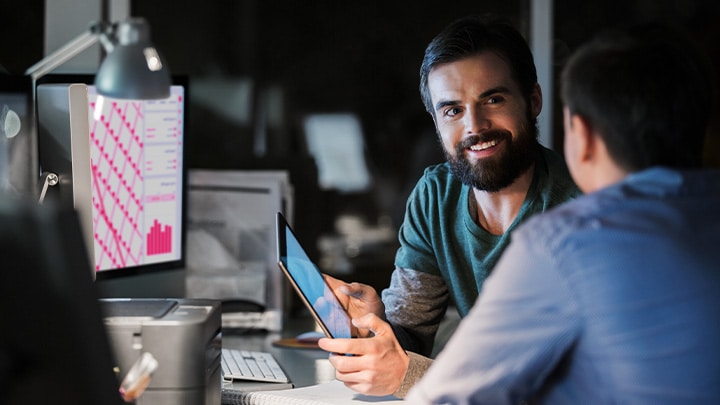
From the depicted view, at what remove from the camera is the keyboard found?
171cm

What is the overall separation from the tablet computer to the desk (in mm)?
177

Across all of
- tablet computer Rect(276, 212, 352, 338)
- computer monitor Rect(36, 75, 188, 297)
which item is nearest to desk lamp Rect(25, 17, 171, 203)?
computer monitor Rect(36, 75, 188, 297)

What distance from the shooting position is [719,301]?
99 cm

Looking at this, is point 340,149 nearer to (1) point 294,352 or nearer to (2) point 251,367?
(1) point 294,352

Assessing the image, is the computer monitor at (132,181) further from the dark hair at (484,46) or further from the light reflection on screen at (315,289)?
the dark hair at (484,46)

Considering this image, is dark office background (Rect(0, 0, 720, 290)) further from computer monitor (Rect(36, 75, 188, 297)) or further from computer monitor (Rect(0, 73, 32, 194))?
computer monitor (Rect(0, 73, 32, 194))

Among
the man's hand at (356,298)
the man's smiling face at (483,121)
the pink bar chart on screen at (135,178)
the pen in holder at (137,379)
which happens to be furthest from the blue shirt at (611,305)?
the pink bar chart on screen at (135,178)

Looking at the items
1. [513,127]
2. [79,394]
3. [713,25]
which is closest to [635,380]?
[79,394]

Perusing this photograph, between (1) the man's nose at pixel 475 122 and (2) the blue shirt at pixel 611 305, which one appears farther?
(1) the man's nose at pixel 475 122

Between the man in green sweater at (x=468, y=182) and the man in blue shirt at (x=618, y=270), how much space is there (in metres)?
0.75

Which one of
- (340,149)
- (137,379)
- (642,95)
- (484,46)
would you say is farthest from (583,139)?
(340,149)

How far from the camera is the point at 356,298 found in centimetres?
179

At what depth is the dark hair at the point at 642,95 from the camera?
1.05m

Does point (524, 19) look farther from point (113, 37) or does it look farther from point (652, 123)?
point (652, 123)
